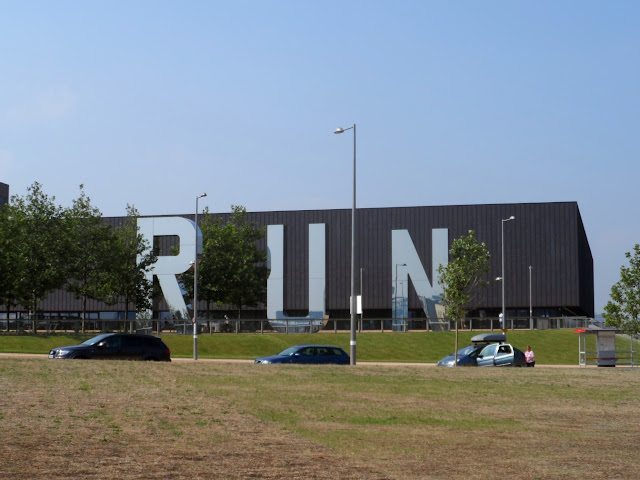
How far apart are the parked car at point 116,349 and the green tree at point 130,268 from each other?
33512 mm

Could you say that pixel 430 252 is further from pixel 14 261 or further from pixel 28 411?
pixel 28 411

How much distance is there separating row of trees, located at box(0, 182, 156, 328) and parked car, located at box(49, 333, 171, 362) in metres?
27.7

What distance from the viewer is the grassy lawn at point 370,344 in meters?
53.4

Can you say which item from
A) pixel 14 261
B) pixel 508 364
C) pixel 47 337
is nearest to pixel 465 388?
pixel 508 364

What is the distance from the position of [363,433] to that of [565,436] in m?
3.46

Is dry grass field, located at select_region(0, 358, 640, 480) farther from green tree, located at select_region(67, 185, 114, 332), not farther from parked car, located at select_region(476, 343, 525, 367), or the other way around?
green tree, located at select_region(67, 185, 114, 332)

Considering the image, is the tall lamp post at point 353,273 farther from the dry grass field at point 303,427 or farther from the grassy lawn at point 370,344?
the grassy lawn at point 370,344

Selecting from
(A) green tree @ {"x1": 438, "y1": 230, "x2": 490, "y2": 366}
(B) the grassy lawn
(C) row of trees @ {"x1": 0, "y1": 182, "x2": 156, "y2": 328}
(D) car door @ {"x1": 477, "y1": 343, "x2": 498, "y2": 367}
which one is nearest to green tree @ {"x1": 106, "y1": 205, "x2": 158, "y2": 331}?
Result: (C) row of trees @ {"x1": 0, "y1": 182, "x2": 156, "y2": 328}

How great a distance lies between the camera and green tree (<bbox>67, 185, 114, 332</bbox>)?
64.1m

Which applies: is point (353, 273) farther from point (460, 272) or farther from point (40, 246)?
point (40, 246)

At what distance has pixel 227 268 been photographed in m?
69.7

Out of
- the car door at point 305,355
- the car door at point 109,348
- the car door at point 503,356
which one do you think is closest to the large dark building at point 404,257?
the car door at point 503,356

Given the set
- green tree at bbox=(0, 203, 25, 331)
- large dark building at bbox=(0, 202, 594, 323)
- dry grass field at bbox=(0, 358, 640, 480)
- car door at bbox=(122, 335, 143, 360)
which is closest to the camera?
dry grass field at bbox=(0, 358, 640, 480)

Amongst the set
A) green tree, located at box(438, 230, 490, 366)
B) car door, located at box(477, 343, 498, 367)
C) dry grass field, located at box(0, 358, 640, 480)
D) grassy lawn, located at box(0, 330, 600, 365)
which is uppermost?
green tree, located at box(438, 230, 490, 366)
